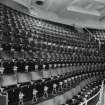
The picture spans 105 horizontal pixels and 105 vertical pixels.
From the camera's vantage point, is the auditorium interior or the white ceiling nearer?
the auditorium interior

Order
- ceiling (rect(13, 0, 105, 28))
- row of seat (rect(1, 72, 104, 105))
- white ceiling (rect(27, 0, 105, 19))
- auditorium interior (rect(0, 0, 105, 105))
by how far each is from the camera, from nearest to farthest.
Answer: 1. row of seat (rect(1, 72, 104, 105))
2. auditorium interior (rect(0, 0, 105, 105))
3. ceiling (rect(13, 0, 105, 28))
4. white ceiling (rect(27, 0, 105, 19))

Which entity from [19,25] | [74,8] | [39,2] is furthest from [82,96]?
[74,8]

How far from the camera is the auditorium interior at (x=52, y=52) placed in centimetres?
301

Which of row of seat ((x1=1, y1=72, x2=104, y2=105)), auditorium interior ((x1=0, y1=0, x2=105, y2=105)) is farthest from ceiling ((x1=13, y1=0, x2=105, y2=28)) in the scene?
row of seat ((x1=1, y1=72, x2=104, y2=105))

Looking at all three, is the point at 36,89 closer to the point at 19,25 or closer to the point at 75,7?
the point at 19,25

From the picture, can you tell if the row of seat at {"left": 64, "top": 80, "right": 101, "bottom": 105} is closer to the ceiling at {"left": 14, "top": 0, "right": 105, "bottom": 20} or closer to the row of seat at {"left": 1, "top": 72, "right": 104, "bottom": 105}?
the row of seat at {"left": 1, "top": 72, "right": 104, "bottom": 105}

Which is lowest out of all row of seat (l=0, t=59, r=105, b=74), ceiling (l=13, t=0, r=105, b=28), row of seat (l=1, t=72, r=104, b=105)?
row of seat (l=1, t=72, r=104, b=105)

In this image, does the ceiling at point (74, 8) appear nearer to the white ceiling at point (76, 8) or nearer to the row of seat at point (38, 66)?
the white ceiling at point (76, 8)

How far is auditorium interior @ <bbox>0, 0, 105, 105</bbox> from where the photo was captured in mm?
3011

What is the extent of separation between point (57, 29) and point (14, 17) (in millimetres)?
2540

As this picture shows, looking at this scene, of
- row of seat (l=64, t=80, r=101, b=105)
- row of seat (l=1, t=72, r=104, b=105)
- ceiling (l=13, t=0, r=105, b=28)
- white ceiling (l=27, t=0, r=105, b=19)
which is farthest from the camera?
white ceiling (l=27, t=0, r=105, b=19)

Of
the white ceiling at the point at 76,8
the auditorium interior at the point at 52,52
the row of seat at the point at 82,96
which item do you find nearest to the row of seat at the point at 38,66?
the auditorium interior at the point at 52,52

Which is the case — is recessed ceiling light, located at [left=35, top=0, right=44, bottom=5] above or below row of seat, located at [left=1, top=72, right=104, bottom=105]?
above

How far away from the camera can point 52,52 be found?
5.43 m
